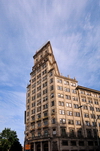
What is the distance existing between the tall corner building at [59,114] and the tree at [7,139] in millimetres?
15977

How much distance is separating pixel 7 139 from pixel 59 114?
121 ft

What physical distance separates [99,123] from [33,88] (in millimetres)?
32815

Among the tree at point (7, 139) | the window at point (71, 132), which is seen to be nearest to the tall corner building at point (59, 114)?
the window at point (71, 132)

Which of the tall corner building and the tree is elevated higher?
the tall corner building

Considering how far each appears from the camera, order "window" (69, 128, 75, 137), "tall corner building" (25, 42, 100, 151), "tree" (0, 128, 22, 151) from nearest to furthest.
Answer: "tall corner building" (25, 42, 100, 151) → "window" (69, 128, 75, 137) → "tree" (0, 128, 22, 151)

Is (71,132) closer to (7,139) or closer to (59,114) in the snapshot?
(59,114)

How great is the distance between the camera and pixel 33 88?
211ft

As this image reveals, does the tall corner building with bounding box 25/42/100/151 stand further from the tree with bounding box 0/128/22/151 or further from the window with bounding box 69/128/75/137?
the tree with bounding box 0/128/22/151

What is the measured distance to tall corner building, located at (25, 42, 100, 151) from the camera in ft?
151

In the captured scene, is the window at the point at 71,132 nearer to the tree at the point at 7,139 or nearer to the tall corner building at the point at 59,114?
the tall corner building at the point at 59,114

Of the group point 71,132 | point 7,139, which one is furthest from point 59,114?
point 7,139

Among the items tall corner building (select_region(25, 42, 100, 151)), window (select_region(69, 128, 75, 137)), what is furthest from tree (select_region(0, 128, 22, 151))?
window (select_region(69, 128, 75, 137))

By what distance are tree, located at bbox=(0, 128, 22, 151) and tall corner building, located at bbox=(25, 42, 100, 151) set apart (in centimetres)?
1598

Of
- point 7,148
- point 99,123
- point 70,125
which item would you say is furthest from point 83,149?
point 7,148
